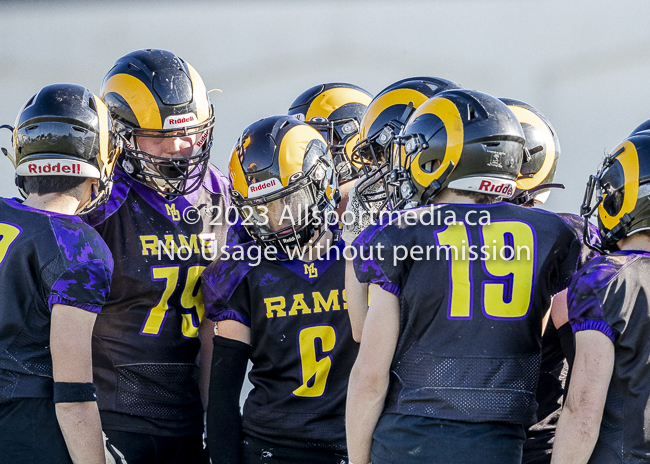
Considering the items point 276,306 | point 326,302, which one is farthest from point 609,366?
point 276,306

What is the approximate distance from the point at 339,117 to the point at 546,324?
4.88 ft

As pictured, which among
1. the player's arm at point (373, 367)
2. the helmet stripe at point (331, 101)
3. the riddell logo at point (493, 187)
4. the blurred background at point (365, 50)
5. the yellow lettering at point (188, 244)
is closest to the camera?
the player's arm at point (373, 367)

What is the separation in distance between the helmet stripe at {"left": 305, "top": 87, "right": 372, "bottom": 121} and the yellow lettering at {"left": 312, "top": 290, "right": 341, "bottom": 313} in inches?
47.0

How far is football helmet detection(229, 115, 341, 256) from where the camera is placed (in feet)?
7.11

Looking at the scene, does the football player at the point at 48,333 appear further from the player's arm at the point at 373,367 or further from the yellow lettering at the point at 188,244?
the player's arm at the point at 373,367

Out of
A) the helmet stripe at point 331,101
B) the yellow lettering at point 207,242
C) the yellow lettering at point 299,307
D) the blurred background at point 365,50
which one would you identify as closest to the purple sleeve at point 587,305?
the yellow lettering at point 299,307

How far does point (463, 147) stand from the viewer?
1.73 m

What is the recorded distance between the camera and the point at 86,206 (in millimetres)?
2027

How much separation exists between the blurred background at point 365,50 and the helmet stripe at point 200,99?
→ 1.61 meters

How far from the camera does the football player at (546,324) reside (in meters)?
1.75

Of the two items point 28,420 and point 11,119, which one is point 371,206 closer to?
point 28,420

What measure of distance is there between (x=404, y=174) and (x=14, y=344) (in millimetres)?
1086

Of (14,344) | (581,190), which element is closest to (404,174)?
(14,344)

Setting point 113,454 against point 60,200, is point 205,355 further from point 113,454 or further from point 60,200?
point 60,200
